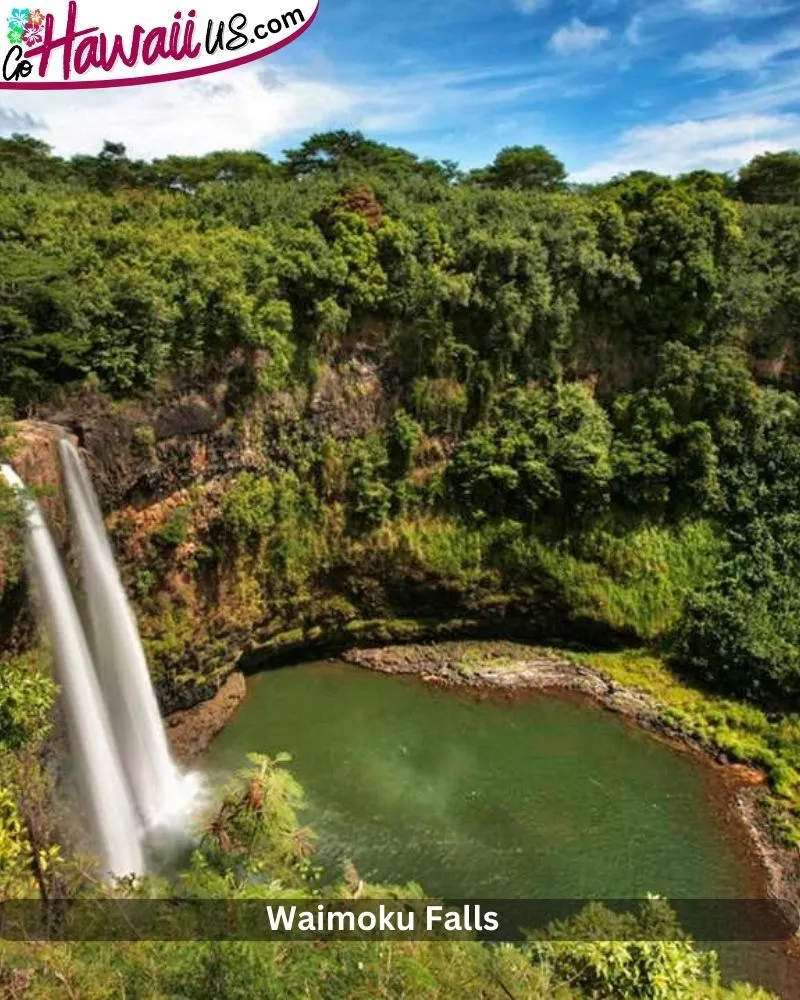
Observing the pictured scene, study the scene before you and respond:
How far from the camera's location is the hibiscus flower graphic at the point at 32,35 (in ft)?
39.3

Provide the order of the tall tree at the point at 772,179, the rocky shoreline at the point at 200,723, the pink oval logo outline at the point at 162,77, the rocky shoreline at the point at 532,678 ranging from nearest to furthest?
the pink oval logo outline at the point at 162,77 → the rocky shoreline at the point at 200,723 → the rocky shoreline at the point at 532,678 → the tall tree at the point at 772,179

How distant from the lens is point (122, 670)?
14352 millimetres

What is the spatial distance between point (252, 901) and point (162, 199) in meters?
20.1

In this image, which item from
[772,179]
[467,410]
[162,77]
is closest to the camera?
[162,77]

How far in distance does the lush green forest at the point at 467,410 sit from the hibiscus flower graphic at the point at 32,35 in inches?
170

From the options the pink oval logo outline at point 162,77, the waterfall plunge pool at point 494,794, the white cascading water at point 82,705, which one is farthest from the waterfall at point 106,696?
the pink oval logo outline at point 162,77

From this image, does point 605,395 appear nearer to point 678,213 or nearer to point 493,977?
point 678,213

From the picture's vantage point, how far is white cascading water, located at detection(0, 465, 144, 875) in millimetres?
12133

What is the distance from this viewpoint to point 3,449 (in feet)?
39.2

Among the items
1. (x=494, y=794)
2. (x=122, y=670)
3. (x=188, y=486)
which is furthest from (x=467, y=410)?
(x=122, y=670)

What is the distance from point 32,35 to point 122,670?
10708mm

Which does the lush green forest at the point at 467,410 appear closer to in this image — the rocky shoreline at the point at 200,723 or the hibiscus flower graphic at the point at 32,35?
the rocky shoreline at the point at 200,723

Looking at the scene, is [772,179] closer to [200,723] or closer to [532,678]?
[532,678]

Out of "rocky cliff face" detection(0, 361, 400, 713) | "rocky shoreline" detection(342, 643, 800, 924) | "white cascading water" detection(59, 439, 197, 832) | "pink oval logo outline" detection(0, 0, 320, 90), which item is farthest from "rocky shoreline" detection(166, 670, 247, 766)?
"pink oval logo outline" detection(0, 0, 320, 90)
